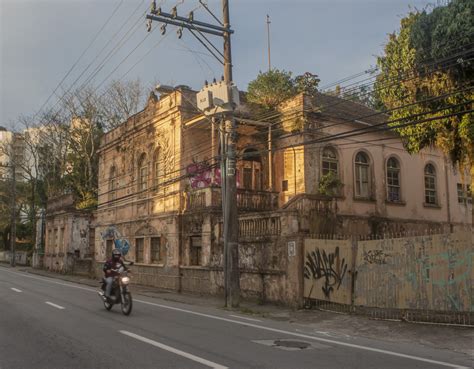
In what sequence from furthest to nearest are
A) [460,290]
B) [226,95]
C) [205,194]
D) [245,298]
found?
[205,194]
[245,298]
[226,95]
[460,290]

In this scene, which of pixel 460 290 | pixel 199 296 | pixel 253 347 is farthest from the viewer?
pixel 199 296

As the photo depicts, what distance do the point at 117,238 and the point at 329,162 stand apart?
44.2 ft

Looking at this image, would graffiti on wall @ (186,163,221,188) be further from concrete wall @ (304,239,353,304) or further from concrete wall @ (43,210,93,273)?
concrete wall @ (43,210,93,273)

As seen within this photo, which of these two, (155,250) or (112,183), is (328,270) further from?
(112,183)

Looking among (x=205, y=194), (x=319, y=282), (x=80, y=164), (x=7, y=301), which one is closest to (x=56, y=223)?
(x=80, y=164)

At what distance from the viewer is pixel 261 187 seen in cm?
2425

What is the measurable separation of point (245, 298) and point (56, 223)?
1128 inches

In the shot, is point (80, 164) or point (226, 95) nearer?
point (226, 95)

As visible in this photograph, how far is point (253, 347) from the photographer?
8.20 m

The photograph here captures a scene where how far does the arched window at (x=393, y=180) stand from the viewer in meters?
25.0

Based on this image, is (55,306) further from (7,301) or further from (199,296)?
(199,296)

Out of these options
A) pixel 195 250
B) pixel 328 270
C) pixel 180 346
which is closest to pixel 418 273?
pixel 328 270

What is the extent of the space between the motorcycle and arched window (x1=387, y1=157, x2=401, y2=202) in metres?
16.3

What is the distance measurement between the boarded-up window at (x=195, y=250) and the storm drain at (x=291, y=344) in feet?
40.6
